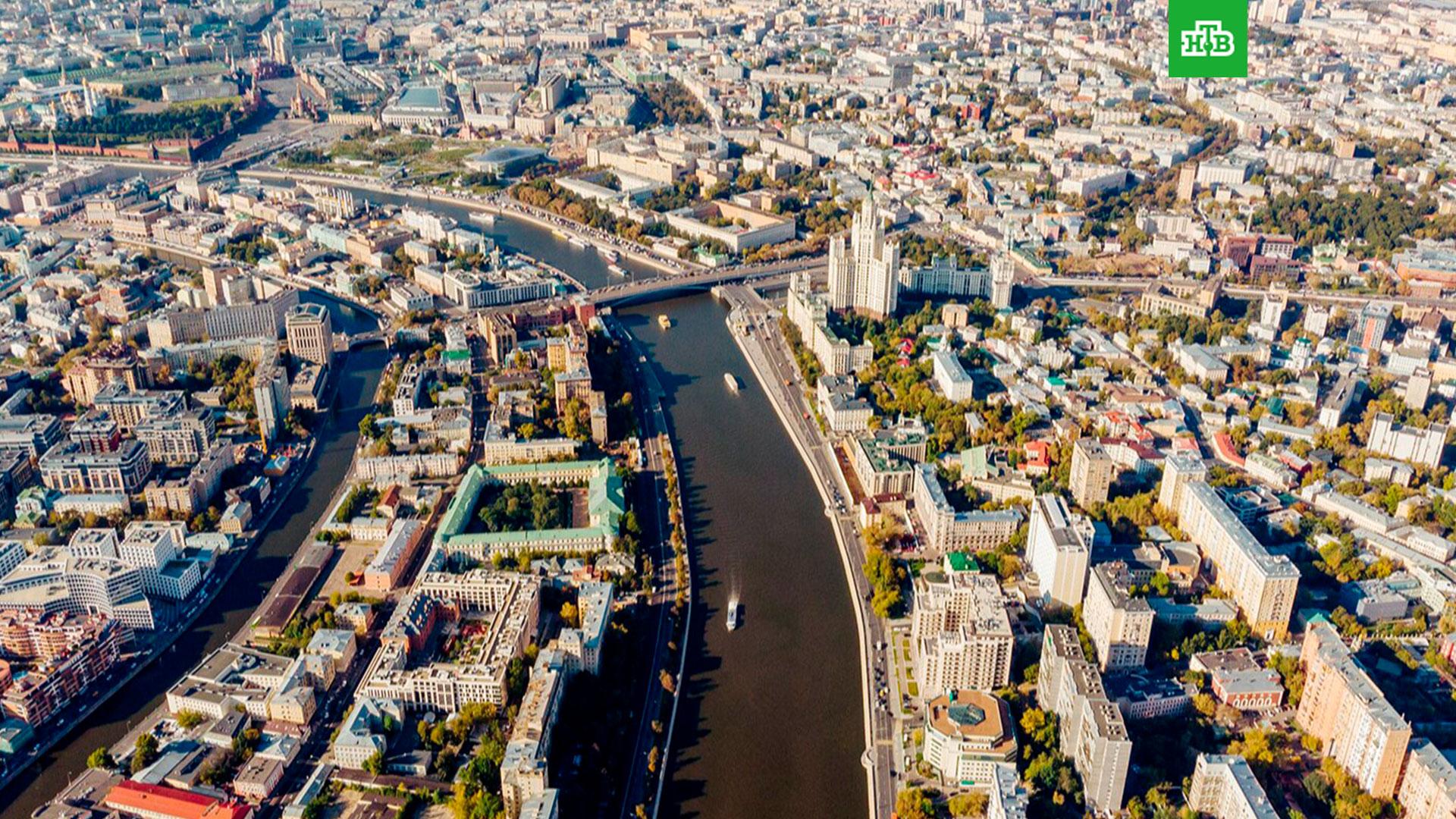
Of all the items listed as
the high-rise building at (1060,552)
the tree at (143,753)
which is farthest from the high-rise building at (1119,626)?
the tree at (143,753)

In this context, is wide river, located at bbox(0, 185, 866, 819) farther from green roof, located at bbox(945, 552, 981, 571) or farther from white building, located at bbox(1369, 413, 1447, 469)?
white building, located at bbox(1369, 413, 1447, 469)

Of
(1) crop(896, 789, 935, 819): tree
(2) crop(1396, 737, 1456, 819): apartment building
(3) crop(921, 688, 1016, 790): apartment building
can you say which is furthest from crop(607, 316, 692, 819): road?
(2) crop(1396, 737, 1456, 819): apartment building

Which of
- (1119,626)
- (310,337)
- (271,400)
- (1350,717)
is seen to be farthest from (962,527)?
(310,337)

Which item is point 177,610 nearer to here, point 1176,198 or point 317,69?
point 1176,198

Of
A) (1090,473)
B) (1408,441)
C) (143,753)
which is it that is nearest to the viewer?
(143,753)

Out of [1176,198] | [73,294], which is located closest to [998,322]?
[1176,198]

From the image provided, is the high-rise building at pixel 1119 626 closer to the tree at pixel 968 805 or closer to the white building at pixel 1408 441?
the tree at pixel 968 805

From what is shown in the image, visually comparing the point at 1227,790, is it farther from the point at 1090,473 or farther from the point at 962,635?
the point at 1090,473
